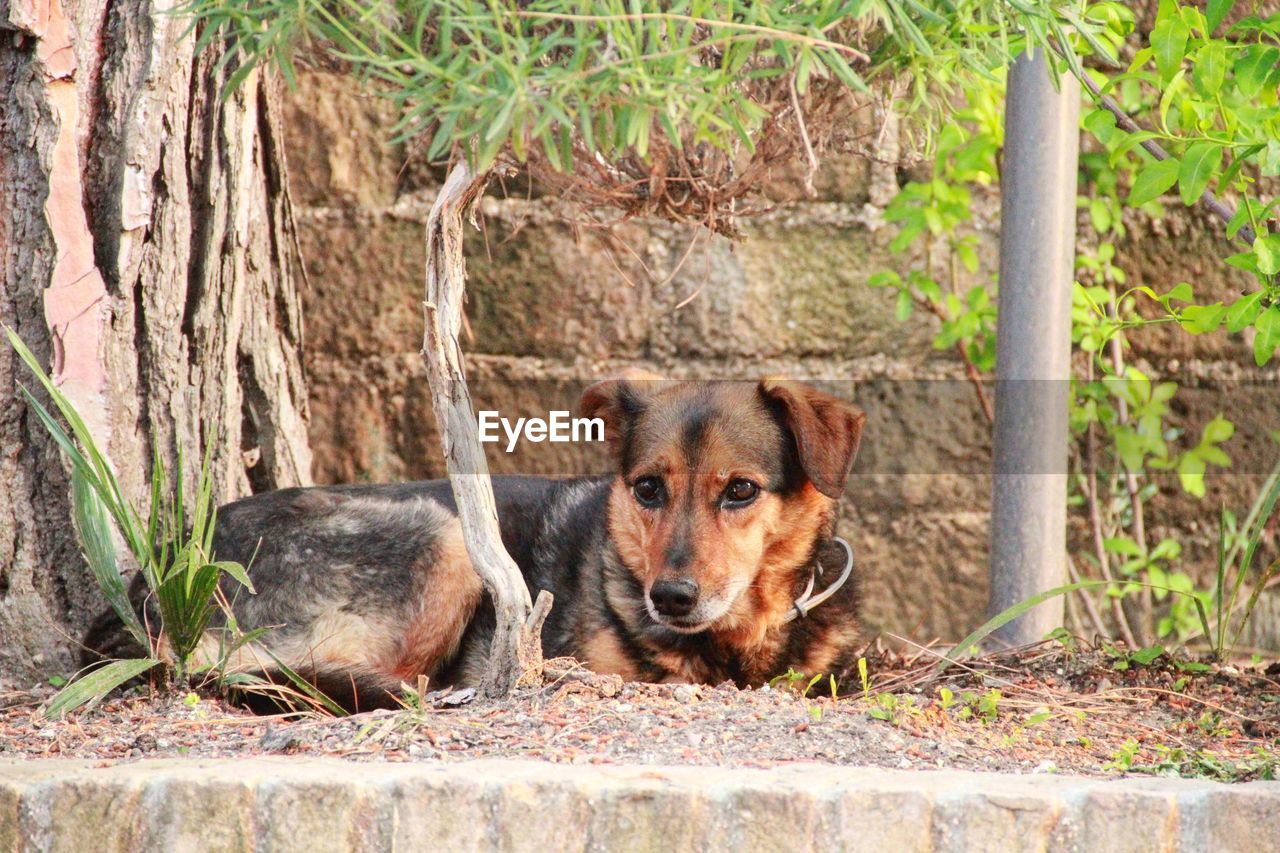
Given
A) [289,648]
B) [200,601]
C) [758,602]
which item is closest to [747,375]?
[758,602]

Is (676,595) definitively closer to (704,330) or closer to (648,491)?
(648,491)

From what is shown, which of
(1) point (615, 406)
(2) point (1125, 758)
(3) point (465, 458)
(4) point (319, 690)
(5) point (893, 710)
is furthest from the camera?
(1) point (615, 406)

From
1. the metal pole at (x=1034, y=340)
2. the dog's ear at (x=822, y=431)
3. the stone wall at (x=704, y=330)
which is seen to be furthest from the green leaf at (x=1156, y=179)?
the stone wall at (x=704, y=330)

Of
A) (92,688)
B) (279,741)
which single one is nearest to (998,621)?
(279,741)

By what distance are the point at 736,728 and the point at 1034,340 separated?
6.02 ft

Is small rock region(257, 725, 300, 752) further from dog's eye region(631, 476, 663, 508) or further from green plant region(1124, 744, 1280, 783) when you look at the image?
green plant region(1124, 744, 1280, 783)

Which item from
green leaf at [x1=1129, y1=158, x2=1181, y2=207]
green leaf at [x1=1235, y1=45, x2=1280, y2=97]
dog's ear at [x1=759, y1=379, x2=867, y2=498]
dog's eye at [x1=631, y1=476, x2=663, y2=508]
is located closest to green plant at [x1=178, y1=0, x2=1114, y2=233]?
green leaf at [x1=1235, y1=45, x2=1280, y2=97]

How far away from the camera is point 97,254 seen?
12.5 ft

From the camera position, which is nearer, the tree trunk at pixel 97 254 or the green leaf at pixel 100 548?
the green leaf at pixel 100 548

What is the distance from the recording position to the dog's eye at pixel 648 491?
395 centimetres

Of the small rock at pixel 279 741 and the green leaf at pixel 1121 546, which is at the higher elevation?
the green leaf at pixel 1121 546

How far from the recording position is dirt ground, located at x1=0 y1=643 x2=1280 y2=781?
8.92 feet

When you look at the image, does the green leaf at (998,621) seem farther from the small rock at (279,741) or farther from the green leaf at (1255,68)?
the small rock at (279,741)

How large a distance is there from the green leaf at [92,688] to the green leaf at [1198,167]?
109 inches
